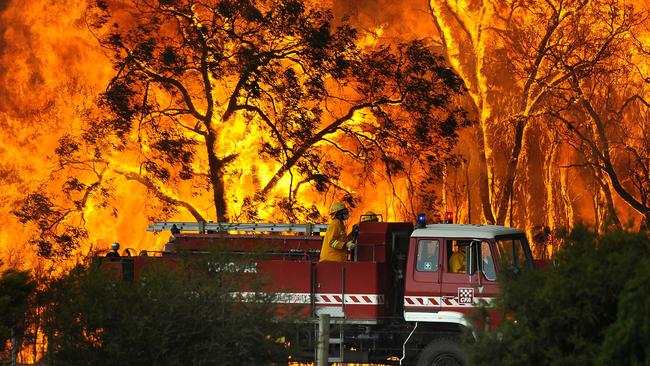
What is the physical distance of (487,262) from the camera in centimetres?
1514

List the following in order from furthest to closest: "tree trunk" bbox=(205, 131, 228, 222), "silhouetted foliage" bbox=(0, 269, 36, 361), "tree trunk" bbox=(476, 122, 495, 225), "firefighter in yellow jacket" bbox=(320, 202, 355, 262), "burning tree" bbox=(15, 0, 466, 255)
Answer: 1. "tree trunk" bbox=(476, 122, 495, 225)
2. "tree trunk" bbox=(205, 131, 228, 222)
3. "burning tree" bbox=(15, 0, 466, 255)
4. "firefighter in yellow jacket" bbox=(320, 202, 355, 262)
5. "silhouetted foliage" bbox=(0, 269, 36, 361)

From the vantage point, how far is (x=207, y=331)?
11.1 m

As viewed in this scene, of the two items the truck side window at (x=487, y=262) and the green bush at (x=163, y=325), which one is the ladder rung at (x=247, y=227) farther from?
the green bush at (x=163, y=325)

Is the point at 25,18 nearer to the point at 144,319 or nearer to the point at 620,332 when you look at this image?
the point at 144,319

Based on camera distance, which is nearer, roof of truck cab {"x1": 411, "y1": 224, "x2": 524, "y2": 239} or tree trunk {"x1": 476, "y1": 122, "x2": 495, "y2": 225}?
roof of truck cab {"x1": 411, "y1": 224, "x2": 524, "y2": 239}

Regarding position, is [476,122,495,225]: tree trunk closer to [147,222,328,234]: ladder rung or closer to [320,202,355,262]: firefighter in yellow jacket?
[147,222,328,234]: ladder rung

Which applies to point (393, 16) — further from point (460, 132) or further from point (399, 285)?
point (399, 285)

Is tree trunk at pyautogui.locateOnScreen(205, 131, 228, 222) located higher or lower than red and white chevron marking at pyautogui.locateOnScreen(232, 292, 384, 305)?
higher

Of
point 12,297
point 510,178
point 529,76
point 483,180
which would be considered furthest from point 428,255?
point 483,180

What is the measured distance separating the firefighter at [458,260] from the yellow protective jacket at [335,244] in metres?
1.58

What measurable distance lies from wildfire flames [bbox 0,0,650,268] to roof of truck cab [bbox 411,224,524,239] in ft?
33.9

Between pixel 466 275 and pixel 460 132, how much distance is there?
12836 millimetres

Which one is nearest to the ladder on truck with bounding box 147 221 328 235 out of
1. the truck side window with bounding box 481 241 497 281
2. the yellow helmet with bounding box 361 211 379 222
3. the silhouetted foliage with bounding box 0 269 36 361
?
the yellow helmet with bounding box 361 211 379 222

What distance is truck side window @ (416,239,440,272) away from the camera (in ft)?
50.5
